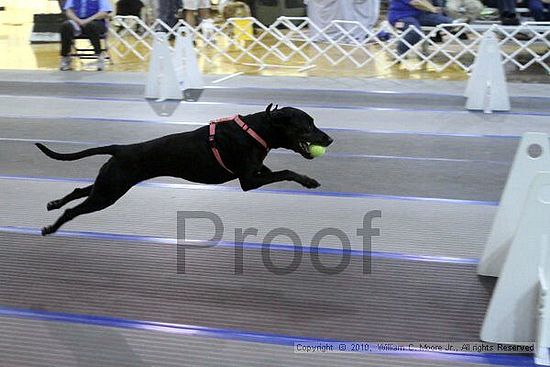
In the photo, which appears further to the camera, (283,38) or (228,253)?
(283,38)

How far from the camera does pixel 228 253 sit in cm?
339

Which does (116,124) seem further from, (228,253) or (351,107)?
(228,253)

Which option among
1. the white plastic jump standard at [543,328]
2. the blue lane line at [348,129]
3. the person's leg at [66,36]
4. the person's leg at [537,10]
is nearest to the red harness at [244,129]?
the white plastic jump standard at [543,328]

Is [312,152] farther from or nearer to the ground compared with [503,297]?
farther from the ground

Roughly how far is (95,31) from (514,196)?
781 centimetres

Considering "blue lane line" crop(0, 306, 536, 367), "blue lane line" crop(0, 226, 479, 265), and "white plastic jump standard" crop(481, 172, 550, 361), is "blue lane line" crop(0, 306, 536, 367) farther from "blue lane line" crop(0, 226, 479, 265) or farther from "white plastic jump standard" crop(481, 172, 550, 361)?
"blue lane line" crop(0, 226, 479, 265)

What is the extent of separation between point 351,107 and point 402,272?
4.04 meters

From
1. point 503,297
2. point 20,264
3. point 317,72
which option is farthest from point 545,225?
point 317,72

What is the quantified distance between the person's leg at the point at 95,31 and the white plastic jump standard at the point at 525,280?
8.16 m

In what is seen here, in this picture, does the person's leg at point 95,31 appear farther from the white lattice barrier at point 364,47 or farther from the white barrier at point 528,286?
the white barrier at point 528,286

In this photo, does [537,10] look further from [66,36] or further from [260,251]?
[260,251]

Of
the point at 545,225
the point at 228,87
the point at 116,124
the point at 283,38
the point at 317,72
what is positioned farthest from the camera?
the point at 283,38

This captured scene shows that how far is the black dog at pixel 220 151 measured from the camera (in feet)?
9.95

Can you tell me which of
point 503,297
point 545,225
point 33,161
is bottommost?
point 33,161
